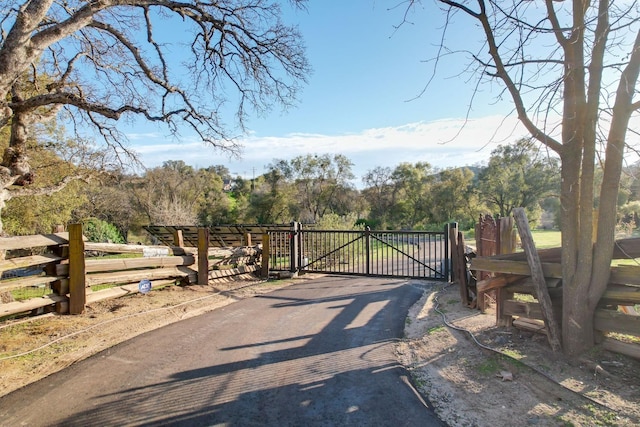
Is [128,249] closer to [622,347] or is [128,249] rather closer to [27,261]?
[27,261]

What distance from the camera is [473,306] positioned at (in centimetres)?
655

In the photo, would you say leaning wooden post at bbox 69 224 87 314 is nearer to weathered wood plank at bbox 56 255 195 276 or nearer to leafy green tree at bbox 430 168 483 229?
weathered wood plank at bbox 56 255 195 276

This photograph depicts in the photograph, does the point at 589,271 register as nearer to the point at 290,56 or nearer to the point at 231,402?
the point at 231,402

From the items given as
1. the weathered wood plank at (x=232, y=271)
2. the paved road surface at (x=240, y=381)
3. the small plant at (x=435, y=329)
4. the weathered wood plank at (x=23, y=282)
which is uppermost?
the weathered wood plank at (x=23, y=282)

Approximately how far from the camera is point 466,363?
4.20m

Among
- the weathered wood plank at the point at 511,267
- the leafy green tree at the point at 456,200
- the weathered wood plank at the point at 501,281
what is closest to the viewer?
the weathered wood plank at the point at 511,267

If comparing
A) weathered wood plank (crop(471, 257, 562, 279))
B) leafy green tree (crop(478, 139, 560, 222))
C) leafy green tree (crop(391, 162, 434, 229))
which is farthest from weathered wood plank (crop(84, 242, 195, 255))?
leafy green tree (crop(391, 162, 434, 229))

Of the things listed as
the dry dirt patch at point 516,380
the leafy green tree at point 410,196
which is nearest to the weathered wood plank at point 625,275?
the dry dirt patch at point 516,380

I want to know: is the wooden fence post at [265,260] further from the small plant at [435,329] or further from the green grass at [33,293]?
the small plant at [435,329]

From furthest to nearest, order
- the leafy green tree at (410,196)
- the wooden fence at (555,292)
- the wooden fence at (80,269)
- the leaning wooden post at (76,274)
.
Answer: the leafy green tree at (410,196) < the leaning wooden post at (76,274) < the wooden fence at (80,269) < the wooden fence at (555,292)

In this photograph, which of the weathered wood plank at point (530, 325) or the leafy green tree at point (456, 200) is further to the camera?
the leafy green tree at point (456, 200)

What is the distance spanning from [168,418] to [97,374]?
1525 mm

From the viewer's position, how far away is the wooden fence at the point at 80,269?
564 centimetres

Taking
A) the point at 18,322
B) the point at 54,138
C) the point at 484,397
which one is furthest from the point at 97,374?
the point at 54,138
